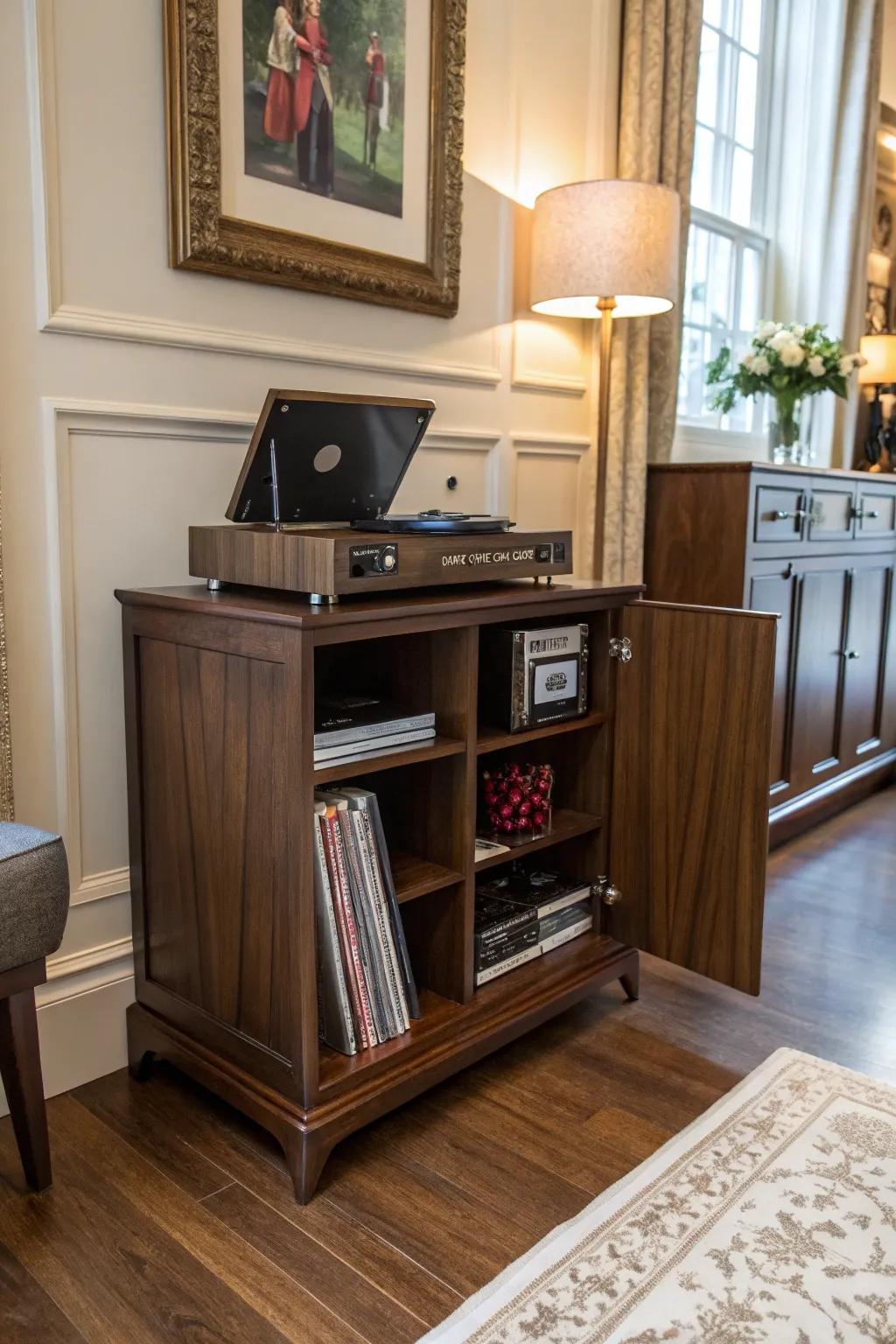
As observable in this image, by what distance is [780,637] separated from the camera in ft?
9.05

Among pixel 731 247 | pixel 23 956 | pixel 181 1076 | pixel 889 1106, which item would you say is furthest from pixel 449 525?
pixel 731 247


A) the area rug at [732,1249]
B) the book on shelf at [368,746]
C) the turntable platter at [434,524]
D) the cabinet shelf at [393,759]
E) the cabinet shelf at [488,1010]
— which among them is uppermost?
the turntable platter at [434,524]

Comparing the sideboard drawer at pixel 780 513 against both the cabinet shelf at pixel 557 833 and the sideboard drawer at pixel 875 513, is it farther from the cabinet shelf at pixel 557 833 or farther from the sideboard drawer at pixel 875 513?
the cabinet shelf at pixel 557 833

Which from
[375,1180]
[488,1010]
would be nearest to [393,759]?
[488,1010]

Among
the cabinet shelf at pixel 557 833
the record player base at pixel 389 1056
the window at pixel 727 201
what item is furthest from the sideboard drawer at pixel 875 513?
the record player base at pixel 389 1056

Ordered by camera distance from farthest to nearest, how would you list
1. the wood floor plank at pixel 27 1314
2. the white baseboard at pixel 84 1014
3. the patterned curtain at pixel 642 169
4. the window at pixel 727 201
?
1. the window at pixel 727 201
2. the patterned curtain at pixel 642 169
3. the white baseboard at pixel 84 1014
4. the wood floor plank at pixel 27 1314

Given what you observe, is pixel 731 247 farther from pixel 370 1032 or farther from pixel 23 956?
pixel 23 956

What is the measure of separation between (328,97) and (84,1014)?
5.46 feet

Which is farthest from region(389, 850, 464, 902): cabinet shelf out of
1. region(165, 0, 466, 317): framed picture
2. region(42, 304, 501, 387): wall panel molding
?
region(165, 0, 466, 317): framed picture

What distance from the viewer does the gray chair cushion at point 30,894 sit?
1269 mm

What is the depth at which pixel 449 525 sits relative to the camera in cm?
158

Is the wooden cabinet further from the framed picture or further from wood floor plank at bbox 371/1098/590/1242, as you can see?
the framed picture

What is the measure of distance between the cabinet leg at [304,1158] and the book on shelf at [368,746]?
1.65ft

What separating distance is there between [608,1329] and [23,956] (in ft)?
2.73
